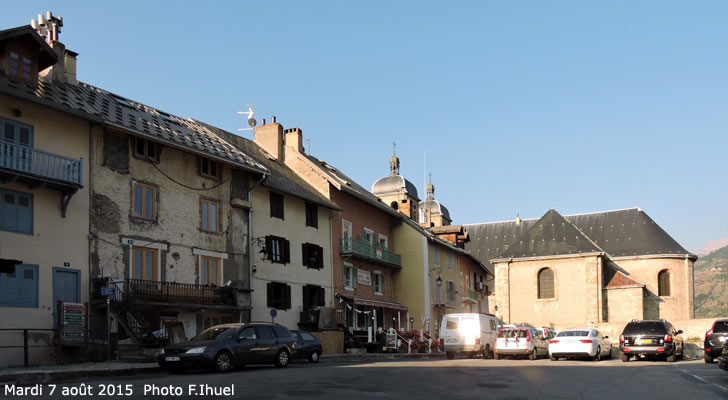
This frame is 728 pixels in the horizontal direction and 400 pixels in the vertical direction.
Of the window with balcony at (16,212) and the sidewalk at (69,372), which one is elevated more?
the window with balcony at (16,212)

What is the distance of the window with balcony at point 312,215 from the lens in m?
37.4

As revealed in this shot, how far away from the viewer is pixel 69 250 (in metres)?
23.2

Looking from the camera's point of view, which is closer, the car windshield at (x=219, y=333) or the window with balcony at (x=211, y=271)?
the car windshield at (x=219, y=333)

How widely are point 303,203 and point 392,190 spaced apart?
4391 cm

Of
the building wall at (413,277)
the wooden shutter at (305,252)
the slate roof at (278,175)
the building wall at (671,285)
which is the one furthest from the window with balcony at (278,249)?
the building wall at (671,285)

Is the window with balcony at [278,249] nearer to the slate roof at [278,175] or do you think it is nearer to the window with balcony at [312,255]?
the window with balcony at [312,255]

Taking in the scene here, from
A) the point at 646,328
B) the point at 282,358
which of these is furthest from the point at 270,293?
the point at 646,328

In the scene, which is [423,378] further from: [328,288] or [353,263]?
[353,263]

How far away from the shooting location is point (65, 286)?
23.0 metres

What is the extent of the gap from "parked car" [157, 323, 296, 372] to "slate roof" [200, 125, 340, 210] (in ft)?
39.0

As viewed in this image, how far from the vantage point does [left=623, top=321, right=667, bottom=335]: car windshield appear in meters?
27.2

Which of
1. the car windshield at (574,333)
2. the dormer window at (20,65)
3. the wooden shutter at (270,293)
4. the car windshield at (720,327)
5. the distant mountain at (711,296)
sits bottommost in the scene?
the distant mountain at (711,296)

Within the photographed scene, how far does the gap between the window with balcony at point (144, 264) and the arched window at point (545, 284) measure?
141 ft

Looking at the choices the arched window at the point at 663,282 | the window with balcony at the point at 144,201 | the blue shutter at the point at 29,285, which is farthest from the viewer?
the arched window at the point at 663,282
